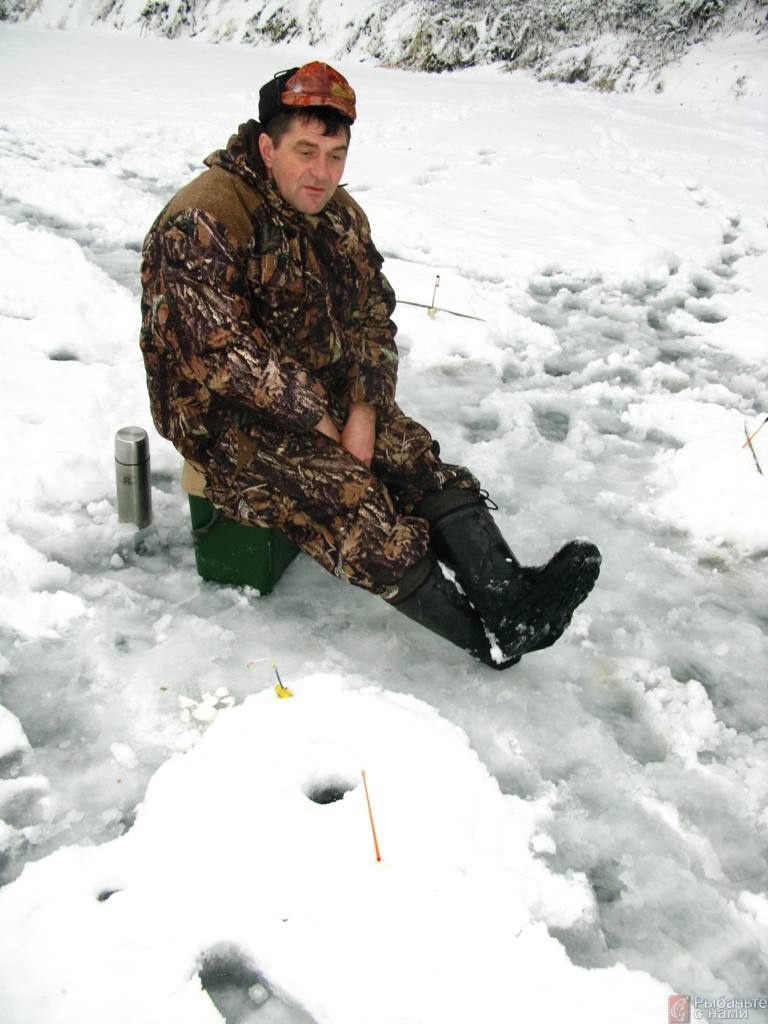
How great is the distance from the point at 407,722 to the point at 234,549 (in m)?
0.81

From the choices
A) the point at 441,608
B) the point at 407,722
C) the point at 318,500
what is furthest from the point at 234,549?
the point at 407,722

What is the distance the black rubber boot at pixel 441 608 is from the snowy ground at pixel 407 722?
0.35 feet

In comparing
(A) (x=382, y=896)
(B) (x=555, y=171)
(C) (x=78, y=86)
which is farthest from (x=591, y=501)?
(C) (x=78, y=86)

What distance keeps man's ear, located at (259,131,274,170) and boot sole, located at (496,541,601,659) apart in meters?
1.41

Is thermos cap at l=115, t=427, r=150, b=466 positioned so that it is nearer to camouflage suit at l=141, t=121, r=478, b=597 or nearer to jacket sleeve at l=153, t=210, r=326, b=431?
camouflage suit at l=141, t=121, r=478, b=597

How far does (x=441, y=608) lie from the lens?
7.86 ft

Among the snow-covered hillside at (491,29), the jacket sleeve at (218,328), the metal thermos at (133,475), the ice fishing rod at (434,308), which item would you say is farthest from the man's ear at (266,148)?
the snow-covered hillside at (491,29)

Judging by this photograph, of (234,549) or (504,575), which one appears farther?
(234,549)

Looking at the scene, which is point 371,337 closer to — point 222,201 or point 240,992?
point 222,201

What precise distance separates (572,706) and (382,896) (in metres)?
0.87

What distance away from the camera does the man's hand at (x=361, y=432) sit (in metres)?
2.62

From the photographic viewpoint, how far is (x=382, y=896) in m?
1.81

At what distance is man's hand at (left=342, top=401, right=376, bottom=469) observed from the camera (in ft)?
8.59

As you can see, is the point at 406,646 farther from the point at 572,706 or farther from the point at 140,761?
the point at 140,761
